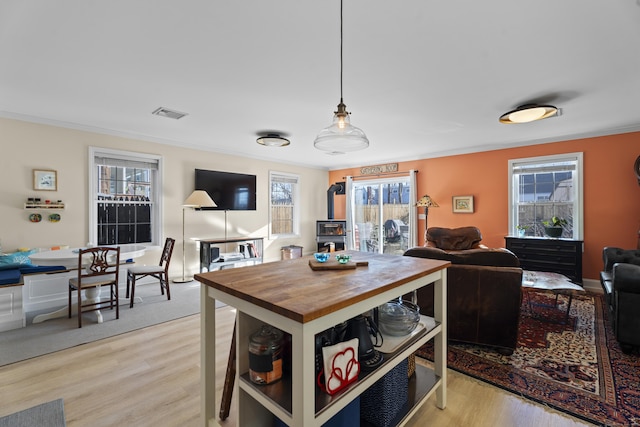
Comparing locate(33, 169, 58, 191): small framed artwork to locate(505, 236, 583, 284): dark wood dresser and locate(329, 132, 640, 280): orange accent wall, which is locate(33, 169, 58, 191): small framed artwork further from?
locate(505, 236, 583, 284): dark wood dresser

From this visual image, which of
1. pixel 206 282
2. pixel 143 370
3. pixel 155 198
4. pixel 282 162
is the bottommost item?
pixel 143 370

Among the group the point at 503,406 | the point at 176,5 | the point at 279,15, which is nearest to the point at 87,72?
the point at 176,5

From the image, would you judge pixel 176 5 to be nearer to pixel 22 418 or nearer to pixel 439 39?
pixel 439 39

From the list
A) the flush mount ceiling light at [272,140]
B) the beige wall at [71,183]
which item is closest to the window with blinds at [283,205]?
the beige wall at [71,183]

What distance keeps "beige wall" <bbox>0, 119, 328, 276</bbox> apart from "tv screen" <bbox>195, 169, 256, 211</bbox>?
0.53 ft

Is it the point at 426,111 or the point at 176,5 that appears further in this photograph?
the point at 426,111

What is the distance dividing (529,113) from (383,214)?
4.02 m

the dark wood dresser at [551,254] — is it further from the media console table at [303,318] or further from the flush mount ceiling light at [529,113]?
the media console table at [303,318]

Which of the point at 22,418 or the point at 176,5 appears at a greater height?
the point at 176,5

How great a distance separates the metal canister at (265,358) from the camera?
1212mm

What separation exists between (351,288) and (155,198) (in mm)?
4566

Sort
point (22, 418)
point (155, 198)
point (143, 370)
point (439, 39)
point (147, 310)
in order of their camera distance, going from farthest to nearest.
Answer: point (155, 198) → point (147, 310) → point (143, 370) → point (439, 39) → point (22, 418)

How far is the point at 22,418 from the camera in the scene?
5.56 ft

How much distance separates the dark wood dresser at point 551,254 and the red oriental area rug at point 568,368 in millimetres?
1307
